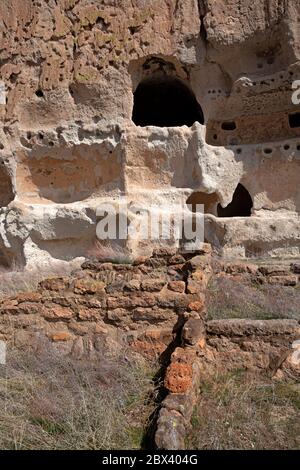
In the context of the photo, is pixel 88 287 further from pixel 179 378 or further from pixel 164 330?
pixel 179 378

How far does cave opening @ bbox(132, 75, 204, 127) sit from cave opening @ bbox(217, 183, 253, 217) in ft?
7.91

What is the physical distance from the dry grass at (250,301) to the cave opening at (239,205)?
8.98 metres

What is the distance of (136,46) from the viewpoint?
11094mm

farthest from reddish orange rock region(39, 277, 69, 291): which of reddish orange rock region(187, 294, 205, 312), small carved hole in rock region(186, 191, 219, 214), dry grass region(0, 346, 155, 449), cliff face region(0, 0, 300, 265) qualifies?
small carved hole in rock region(186, 191, 219, 214)

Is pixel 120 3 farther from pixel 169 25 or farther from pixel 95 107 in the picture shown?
pixel 95 107

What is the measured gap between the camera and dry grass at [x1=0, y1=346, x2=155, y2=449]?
8.29ft

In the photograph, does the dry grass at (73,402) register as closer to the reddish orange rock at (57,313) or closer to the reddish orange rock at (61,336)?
the reddish orange rock at (61,336)

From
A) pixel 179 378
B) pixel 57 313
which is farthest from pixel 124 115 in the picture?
pixel 179 378

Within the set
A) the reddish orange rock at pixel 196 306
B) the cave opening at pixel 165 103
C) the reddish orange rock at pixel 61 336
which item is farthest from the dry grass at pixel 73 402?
the cave opening at pixel 165 103

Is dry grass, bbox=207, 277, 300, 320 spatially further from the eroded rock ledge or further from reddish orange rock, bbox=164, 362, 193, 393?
reddish orange rock, bbox=164, 362, 193, 393

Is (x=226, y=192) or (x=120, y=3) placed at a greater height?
(x=120, y=3)

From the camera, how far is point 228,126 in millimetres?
12133
